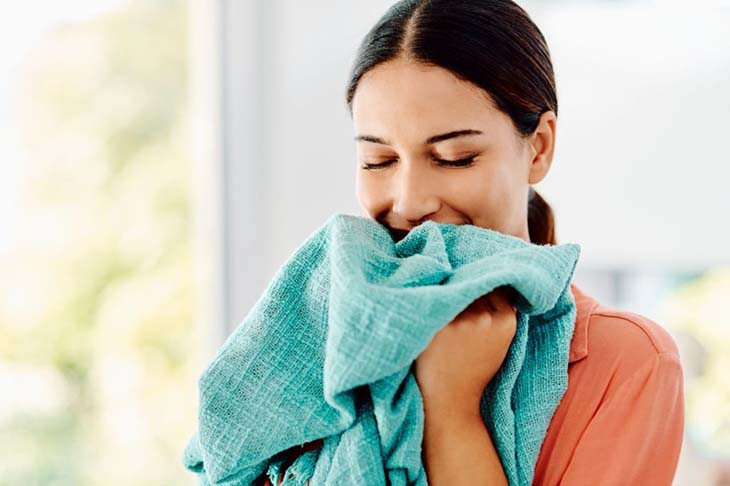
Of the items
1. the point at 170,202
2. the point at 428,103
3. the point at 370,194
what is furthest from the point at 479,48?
the point at 170,202

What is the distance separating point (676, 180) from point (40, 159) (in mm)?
1292

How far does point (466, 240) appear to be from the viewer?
918 millimetres

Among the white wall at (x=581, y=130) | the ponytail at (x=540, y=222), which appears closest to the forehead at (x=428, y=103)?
the ponytail at (x=540, y=222)

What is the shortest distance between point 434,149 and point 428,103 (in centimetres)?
5

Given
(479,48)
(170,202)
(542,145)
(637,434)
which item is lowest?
(170,202)

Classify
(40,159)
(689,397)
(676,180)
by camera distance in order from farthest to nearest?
(40,159), (689,397), (676,180)

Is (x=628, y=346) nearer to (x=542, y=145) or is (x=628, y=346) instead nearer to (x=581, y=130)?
(x=542, y=145)

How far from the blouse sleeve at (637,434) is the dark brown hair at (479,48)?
29 centimetres

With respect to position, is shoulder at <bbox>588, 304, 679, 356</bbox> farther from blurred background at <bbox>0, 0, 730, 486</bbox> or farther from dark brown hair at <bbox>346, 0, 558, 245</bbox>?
blurred background at <bbox>0, 0, 730, 486</bbox>

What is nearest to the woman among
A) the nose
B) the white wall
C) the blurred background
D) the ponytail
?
the nose

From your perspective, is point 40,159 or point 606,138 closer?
point 606,138

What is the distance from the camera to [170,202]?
6.90ft

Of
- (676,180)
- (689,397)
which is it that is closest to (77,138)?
(676,180)

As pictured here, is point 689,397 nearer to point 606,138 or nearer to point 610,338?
point 606,138
